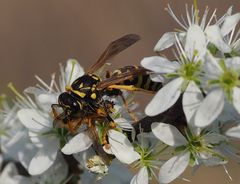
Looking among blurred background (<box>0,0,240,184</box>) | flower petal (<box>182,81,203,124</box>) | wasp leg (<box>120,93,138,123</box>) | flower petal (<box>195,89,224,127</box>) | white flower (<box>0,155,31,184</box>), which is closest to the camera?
flower petal (<box>195,89,224,127</box>)

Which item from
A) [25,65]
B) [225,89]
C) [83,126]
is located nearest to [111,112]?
[83,126]

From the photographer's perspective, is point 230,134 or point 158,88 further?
point 158,88

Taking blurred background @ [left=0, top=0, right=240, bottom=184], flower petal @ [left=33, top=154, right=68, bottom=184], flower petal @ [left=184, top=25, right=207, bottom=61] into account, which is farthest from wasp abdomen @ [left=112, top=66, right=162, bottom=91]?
blurred background @ [left=0, top=0, right=240, bottom=184]

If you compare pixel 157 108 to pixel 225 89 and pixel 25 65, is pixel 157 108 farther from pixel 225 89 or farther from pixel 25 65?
pixel 25 65

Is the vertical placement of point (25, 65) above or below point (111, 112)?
below

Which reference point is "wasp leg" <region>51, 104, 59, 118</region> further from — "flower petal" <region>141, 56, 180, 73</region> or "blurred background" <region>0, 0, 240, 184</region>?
"blurred background" <region>0, 0, 240, 184</region>
